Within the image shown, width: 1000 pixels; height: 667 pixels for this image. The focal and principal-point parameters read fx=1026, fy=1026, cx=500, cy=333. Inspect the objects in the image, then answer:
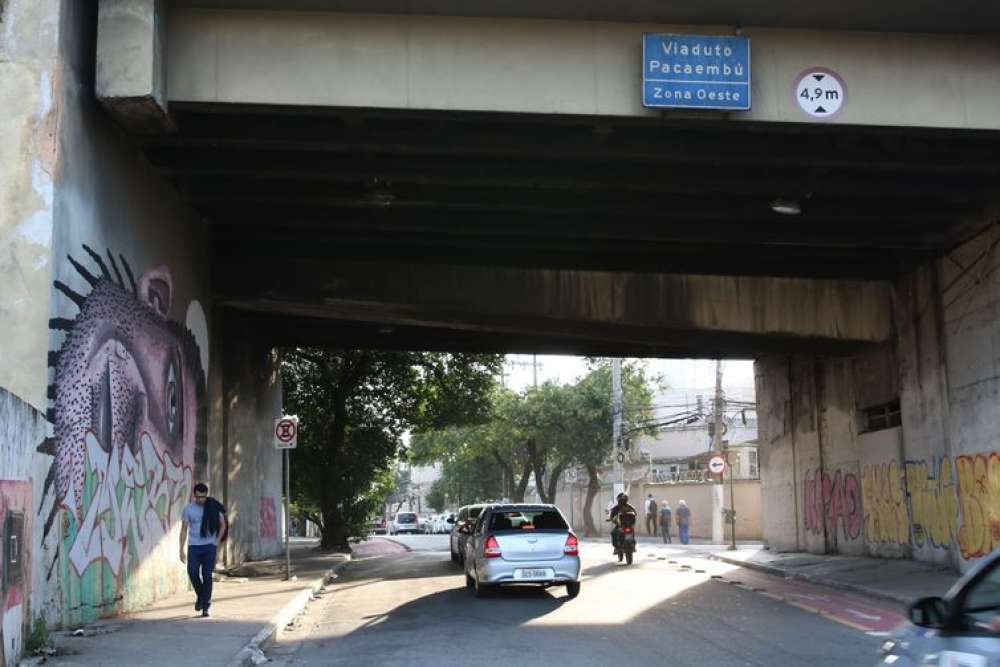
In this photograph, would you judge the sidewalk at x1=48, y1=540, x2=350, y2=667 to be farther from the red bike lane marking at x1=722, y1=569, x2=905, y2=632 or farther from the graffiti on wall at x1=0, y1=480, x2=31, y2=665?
the red bike lane marking at x1=722, y1=569, x2=905, y2=632

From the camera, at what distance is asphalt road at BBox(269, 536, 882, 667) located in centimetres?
1049

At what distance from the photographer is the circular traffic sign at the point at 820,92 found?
42.1 ft

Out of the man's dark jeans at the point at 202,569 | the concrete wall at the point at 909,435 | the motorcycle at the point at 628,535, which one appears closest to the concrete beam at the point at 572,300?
the concrete wall at the point at 909,435

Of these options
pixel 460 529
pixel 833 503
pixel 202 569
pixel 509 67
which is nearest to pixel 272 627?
pixel 202 569

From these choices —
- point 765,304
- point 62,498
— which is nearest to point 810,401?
point 765,304

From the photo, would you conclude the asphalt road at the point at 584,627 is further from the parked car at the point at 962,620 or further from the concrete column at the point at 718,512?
the concrete column at the point at 718,512

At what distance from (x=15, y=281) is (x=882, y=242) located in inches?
557

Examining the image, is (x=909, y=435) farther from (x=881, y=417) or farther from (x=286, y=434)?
(x=286, y=434)

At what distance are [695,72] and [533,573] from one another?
783 cm

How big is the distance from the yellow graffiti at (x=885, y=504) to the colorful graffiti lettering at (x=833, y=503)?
545 mm

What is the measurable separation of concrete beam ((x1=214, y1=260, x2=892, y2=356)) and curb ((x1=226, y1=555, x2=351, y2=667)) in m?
5.48

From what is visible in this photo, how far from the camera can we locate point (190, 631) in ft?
38.6

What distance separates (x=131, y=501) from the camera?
13.6m

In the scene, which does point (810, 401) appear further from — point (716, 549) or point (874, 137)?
point (874, 137)
